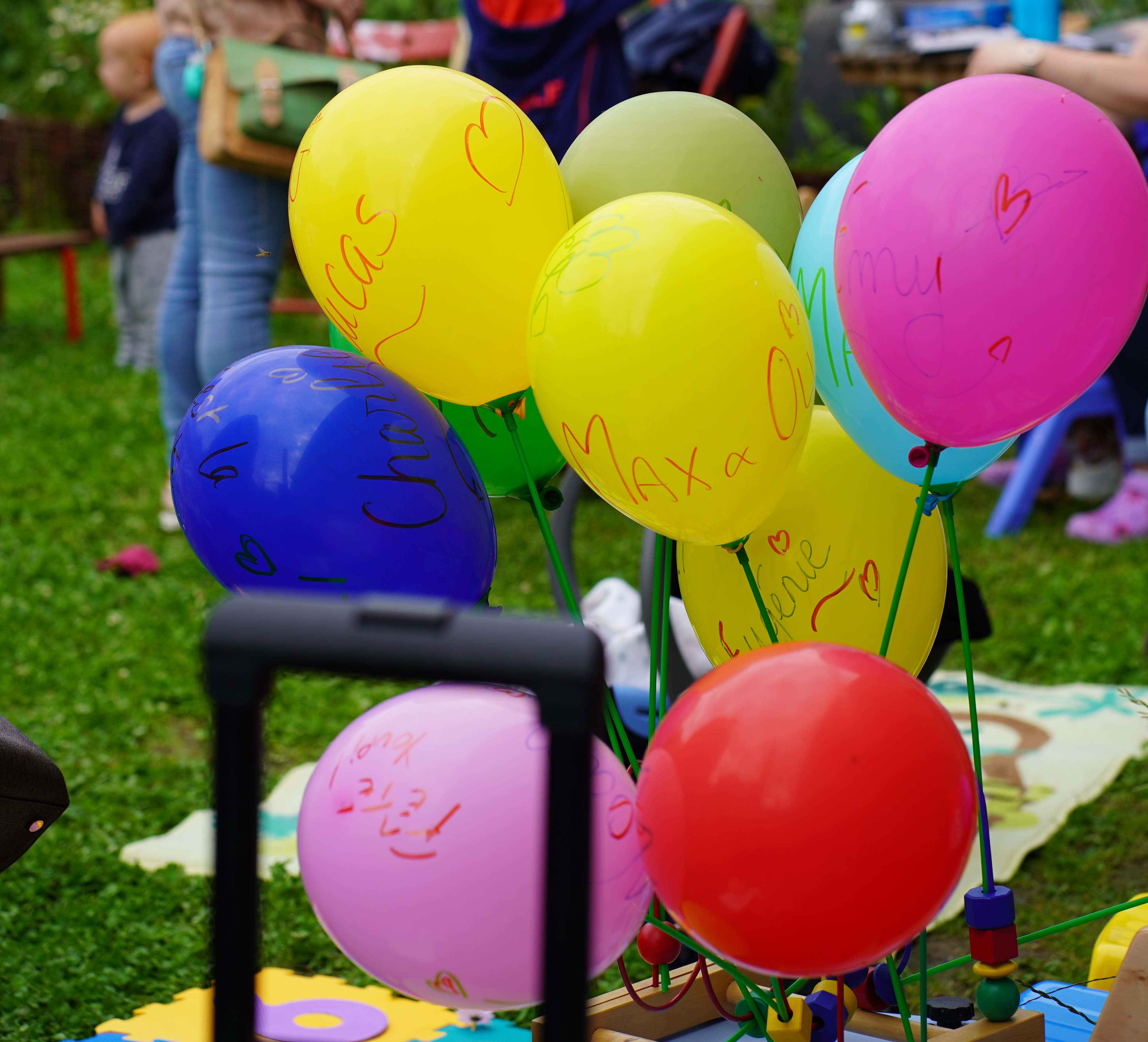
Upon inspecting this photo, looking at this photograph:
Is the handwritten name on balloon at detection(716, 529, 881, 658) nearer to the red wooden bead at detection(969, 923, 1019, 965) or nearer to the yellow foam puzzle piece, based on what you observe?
the red wooden bead at detection(969, 923, 1019, 965)

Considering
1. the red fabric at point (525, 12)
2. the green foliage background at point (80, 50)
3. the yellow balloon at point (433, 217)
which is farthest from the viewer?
the green foliage background at point (80, 50)

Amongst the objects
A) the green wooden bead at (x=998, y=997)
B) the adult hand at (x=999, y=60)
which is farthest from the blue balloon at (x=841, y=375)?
the adult hand at (x=999, y=60)

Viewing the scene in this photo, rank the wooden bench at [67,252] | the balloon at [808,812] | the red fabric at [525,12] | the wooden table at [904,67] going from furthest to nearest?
1. the wooden bench at [67,252]
2. the wooden table at [904,67]
3. the red fabric at [525,12]
4. the balloon at [808,812]

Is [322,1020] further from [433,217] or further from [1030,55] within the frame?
[1030,55]

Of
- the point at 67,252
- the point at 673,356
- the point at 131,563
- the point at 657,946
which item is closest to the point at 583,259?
the point at 673,356

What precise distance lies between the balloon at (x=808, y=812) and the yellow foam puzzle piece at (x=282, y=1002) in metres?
0.77

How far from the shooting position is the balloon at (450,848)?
831mm

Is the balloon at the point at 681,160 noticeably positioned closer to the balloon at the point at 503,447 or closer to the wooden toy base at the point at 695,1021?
the balloon at the point at 503,447

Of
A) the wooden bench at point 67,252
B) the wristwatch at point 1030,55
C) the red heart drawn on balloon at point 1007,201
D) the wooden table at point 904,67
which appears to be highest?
the red heart drawn on balloon at point 1007,201

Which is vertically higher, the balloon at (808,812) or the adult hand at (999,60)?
the adult hand at (999,60)

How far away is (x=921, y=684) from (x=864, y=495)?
0.32m

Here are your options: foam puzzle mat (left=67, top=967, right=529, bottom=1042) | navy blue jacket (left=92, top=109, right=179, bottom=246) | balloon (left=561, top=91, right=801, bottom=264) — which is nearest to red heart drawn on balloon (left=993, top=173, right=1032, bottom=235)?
balloon (left=561, top=91, right=801, bottom=264)

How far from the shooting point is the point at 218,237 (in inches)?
119

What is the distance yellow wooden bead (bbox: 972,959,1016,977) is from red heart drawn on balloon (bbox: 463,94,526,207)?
768 mm
